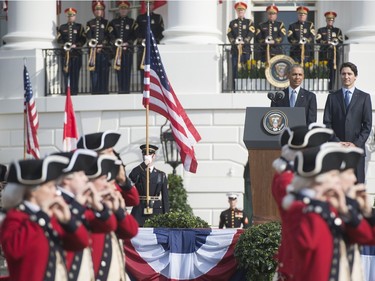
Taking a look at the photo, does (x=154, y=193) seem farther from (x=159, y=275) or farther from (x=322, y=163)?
(x=322, y=163)

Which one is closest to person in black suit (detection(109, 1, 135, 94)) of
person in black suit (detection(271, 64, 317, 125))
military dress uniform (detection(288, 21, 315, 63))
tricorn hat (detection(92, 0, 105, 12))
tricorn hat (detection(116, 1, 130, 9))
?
tricorn hat (detection(116, 1, 130, 9))

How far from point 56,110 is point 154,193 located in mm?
7291

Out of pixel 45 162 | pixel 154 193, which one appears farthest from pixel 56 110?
pixel 45 162

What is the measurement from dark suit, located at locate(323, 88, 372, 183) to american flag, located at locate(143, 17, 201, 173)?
1930mm

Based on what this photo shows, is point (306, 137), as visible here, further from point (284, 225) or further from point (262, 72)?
point (262, 72)

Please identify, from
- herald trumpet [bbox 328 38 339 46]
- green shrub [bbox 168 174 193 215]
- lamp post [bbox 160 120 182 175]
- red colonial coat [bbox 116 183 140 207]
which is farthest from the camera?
herald trumpet [bbox 328 38 339 46]

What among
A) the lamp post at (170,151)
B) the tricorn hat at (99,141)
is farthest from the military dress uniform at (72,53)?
the tricorn hat at (99,141)

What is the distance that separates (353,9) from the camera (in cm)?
2372

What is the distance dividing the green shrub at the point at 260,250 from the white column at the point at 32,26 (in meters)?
12.0

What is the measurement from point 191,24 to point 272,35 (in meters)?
1.42

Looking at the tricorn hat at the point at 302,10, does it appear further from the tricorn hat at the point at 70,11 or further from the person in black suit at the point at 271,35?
the tricorn hat at the point at 70,11

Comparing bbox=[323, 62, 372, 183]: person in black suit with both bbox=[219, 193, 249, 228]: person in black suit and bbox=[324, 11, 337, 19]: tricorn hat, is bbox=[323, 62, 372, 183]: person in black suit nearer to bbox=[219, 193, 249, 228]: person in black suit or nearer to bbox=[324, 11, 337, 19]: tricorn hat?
bbox=[219, 193, 249, 228]: person in black suit

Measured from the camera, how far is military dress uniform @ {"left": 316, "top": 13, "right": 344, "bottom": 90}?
914 inches

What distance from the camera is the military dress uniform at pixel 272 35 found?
2336cm
